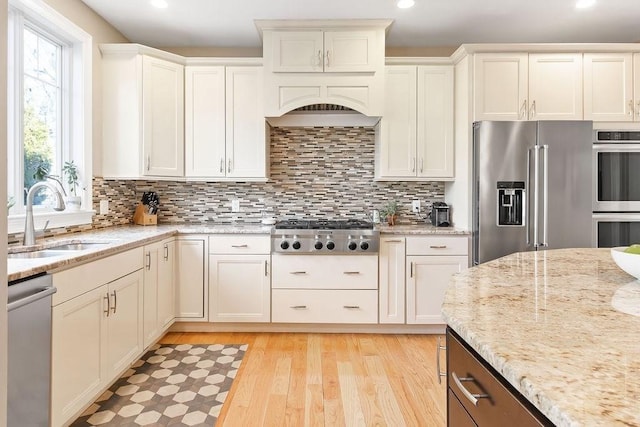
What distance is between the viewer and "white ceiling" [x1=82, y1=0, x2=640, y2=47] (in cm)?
313

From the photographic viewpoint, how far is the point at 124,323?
8.17ft

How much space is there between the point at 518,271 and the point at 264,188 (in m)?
2.82

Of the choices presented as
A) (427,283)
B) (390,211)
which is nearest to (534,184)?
(427,283)

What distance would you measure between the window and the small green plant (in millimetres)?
27

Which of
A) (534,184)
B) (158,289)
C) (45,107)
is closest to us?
(45,107)

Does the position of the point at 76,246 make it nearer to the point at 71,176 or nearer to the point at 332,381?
the point at 71,176

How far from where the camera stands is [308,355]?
2.99 m

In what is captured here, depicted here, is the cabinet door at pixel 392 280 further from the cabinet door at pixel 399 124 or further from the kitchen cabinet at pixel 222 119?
the kitchen cabinet at pixel 222 119

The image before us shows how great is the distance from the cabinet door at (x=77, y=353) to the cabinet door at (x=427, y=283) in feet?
7.43

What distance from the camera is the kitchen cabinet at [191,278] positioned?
340 cm

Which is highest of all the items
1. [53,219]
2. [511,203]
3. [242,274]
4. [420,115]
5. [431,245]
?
[420,115]

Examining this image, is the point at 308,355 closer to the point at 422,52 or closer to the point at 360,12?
the point at 360,12

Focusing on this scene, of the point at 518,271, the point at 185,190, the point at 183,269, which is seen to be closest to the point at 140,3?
the point at 185,190

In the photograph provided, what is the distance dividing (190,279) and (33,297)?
1.81m
